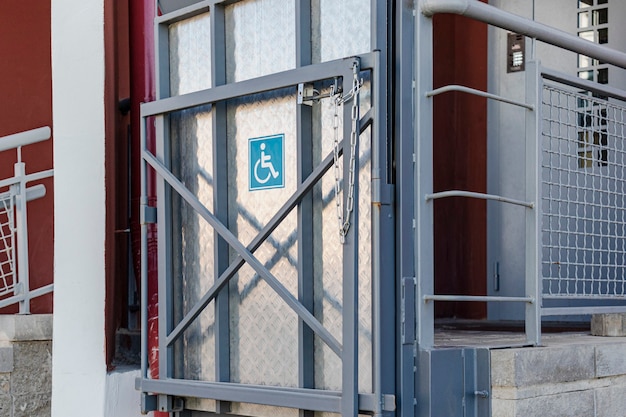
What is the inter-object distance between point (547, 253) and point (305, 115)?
2843 mm

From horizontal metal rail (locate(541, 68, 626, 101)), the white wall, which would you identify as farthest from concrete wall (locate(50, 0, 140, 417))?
horizontal metal rail (locate(541, 68, 626, 101))

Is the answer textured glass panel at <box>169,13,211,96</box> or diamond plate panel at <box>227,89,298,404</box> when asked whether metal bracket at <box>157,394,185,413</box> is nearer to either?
diamond plate panel at <box>227,89,298,404</box>

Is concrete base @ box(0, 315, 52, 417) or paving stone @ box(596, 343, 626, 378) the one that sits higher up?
paving stone @ box(596, 343, 626, 378)

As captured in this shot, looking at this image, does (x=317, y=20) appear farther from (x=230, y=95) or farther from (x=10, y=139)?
(x=10, y=139)

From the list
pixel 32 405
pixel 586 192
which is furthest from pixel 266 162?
pixel 32 405

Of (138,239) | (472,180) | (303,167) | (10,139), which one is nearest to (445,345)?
(303,167)

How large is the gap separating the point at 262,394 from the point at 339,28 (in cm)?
157

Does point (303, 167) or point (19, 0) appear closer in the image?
point (303, 167)

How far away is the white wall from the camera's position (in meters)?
5.23

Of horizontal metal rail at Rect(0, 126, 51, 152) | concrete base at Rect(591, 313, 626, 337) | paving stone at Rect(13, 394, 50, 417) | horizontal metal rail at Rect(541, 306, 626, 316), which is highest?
horizontal metal rail at Rect(0, 126, 51, 152)

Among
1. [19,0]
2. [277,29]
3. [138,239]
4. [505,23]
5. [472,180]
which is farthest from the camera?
[19,0]

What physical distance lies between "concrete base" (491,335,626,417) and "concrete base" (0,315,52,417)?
319cm

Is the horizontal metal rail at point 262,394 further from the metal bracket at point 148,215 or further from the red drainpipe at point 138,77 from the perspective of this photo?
the red drainpipe at point 138,77

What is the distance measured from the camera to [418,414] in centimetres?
356
